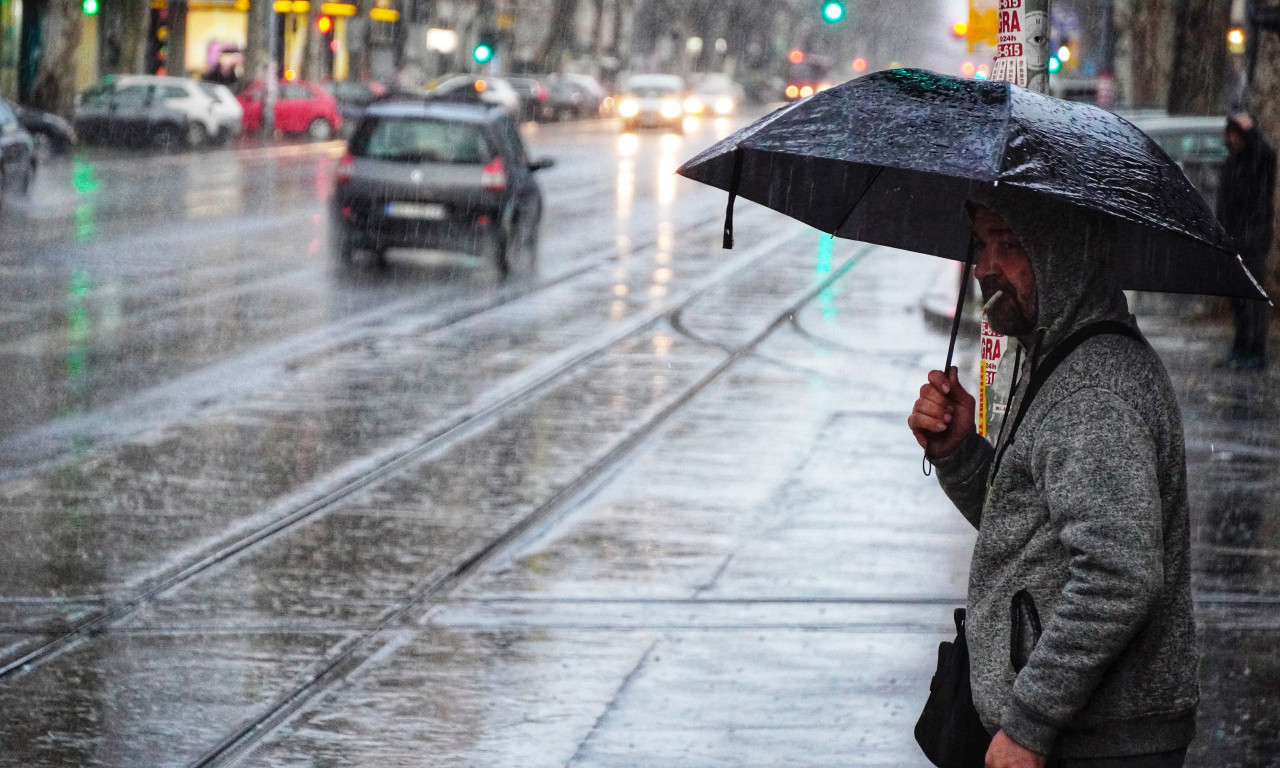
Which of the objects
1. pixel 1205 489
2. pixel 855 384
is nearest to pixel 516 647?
pixel 1205 489

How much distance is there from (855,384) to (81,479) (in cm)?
547

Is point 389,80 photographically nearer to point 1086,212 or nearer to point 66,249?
point 66,249

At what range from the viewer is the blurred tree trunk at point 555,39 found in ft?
267

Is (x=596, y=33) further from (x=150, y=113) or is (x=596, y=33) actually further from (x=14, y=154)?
(x=14, y=154)

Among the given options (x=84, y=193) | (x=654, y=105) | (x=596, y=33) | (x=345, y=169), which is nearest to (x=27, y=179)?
(x=84, y=193)

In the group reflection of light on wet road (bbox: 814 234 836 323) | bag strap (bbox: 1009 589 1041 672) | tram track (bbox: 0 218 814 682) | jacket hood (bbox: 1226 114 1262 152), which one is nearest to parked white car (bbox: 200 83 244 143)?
reflection of light on wet road (bbox: 814 234 836 323)

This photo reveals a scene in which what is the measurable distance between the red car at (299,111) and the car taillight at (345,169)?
27833 millimetres

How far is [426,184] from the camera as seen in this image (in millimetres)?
19000

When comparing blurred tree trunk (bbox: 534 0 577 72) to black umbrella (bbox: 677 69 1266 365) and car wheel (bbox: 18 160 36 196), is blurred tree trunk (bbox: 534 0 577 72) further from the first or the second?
black umbrella (bbox: 677 69 1266 365)

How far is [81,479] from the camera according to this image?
927 centimetres

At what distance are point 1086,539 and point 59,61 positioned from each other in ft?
132

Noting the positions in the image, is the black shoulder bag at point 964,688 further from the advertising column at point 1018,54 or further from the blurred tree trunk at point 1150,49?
the blurred tree trunk at point 1150,49

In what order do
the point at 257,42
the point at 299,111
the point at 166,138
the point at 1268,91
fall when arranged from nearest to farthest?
1. the point at 1268,91
2. the point at 166,138
3. the point at 299,111
4. the point at 257,42

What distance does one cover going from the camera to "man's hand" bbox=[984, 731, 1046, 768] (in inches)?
117
